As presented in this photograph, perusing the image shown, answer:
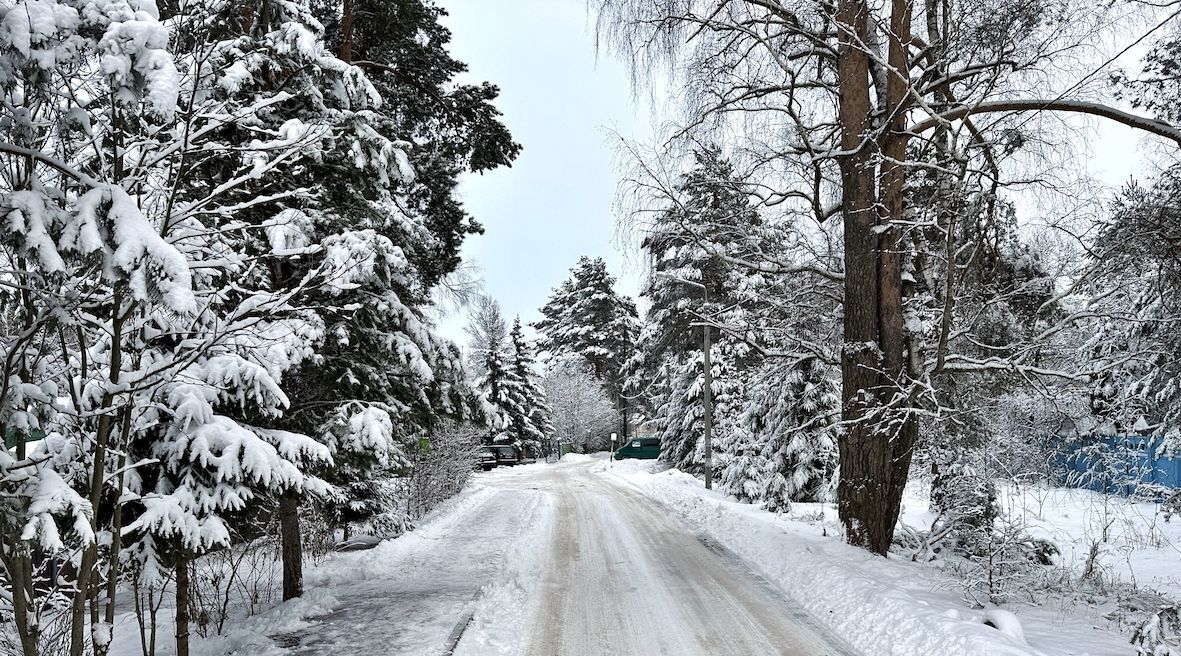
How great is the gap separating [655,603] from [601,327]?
38446 millimetres

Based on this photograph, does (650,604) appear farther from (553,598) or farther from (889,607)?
(889,607)

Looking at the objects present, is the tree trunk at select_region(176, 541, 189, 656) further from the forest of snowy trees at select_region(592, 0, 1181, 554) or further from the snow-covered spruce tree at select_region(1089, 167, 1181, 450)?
the snow-covered spruce tree at select_region(1089, 167, 1181, 450)

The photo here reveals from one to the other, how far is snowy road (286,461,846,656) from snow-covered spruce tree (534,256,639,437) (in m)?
32.2

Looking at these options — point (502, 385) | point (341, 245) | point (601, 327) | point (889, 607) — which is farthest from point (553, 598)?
point (601, 327)

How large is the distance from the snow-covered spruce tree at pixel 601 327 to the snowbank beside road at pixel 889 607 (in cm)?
3451

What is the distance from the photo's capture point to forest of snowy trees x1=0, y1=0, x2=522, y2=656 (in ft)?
8.91

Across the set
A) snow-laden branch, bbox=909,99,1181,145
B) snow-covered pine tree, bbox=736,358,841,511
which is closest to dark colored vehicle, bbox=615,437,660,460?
snow-covered pine tree, bbox=736,358,841,511

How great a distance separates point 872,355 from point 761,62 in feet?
13.0

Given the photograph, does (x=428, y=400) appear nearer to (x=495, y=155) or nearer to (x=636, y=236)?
(x=636, y=236)

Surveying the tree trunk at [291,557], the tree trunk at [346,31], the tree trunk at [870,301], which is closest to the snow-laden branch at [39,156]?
the tree trunk at [291,557]

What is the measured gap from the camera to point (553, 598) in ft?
22.3

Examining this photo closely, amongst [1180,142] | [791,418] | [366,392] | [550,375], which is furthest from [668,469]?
[550,375]

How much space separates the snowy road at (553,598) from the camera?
5375 mm

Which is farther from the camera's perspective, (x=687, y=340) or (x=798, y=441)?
(x=687, y=340)
